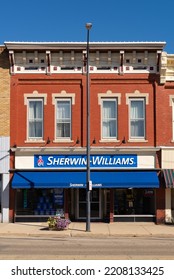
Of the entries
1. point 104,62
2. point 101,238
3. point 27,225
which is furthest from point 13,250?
point 104,62

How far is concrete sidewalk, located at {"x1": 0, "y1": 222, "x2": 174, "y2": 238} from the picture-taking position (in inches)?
756

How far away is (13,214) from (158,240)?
29.3 ft

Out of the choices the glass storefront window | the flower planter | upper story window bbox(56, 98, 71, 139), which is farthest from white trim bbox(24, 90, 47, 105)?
the flower planter

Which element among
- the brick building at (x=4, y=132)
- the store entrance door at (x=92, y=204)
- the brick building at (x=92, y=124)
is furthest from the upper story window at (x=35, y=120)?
the store entrance door at (x=92, y=204)

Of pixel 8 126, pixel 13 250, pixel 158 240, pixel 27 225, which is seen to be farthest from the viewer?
pixel 8 126

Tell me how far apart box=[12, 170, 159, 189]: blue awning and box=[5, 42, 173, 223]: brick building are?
11cm

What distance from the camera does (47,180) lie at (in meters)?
22.8

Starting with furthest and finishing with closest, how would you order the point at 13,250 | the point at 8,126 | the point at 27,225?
1. the point at 8,126
2. the point at 27,225
3. the point at 13,250

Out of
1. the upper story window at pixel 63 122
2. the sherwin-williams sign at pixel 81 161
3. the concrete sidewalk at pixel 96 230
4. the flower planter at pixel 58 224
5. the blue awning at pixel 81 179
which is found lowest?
the concrete sidewalk at pixel 96 230

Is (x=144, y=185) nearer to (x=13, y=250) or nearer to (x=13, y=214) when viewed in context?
(x=13, y=214)

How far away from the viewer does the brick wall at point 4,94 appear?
23.9m

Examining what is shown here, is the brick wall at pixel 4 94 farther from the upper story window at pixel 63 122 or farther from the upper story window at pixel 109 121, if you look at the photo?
the upper story window at pixel 109 121

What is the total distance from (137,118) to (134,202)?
465 centimetres

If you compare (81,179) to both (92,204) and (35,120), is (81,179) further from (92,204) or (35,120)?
(35,120)
